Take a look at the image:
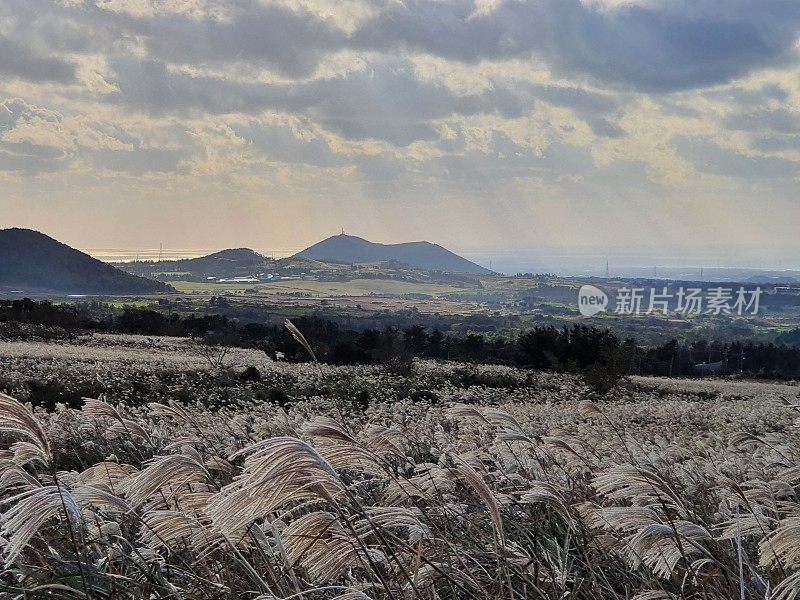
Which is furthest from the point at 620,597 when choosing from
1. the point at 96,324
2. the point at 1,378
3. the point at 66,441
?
the point at 96,324

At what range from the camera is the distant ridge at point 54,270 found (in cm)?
15275

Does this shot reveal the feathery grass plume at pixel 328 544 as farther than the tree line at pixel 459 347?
No

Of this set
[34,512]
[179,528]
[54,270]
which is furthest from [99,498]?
[54,270]

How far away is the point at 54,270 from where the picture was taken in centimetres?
16662

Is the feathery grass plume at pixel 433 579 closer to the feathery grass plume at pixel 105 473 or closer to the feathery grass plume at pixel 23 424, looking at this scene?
the feathery grass plume at pixel 23 424

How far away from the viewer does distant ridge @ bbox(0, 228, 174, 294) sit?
153m

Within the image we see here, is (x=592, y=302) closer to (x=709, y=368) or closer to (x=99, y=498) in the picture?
(x=709, y=368)

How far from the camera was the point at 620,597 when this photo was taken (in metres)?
2.85

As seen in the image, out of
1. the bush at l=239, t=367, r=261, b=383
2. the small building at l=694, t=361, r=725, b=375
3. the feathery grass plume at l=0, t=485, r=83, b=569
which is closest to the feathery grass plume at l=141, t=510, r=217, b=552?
the feathery grass plume at l=0, t=485, r=83, b=569

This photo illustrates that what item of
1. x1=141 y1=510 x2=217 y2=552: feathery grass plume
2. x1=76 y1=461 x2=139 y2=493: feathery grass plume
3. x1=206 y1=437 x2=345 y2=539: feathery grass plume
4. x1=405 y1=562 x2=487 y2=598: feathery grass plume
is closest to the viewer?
x1=206 y1=437 x2=345 y2=539: feathery grass plume

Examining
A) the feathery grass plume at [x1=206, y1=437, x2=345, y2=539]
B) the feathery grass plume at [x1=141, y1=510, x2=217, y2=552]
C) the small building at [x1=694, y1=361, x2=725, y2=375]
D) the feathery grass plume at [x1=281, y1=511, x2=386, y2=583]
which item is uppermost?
the feathery grass plume at [x1=206, y1=437, x2=345, y2=539]

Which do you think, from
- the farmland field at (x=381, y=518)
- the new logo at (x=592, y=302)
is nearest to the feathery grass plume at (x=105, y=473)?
the farmland field at (x=381, y=518)

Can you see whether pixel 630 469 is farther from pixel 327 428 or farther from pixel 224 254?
pixel 224 254

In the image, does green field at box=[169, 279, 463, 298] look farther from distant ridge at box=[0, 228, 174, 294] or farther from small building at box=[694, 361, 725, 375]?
small building at box=[694, 361, 725, 375]
